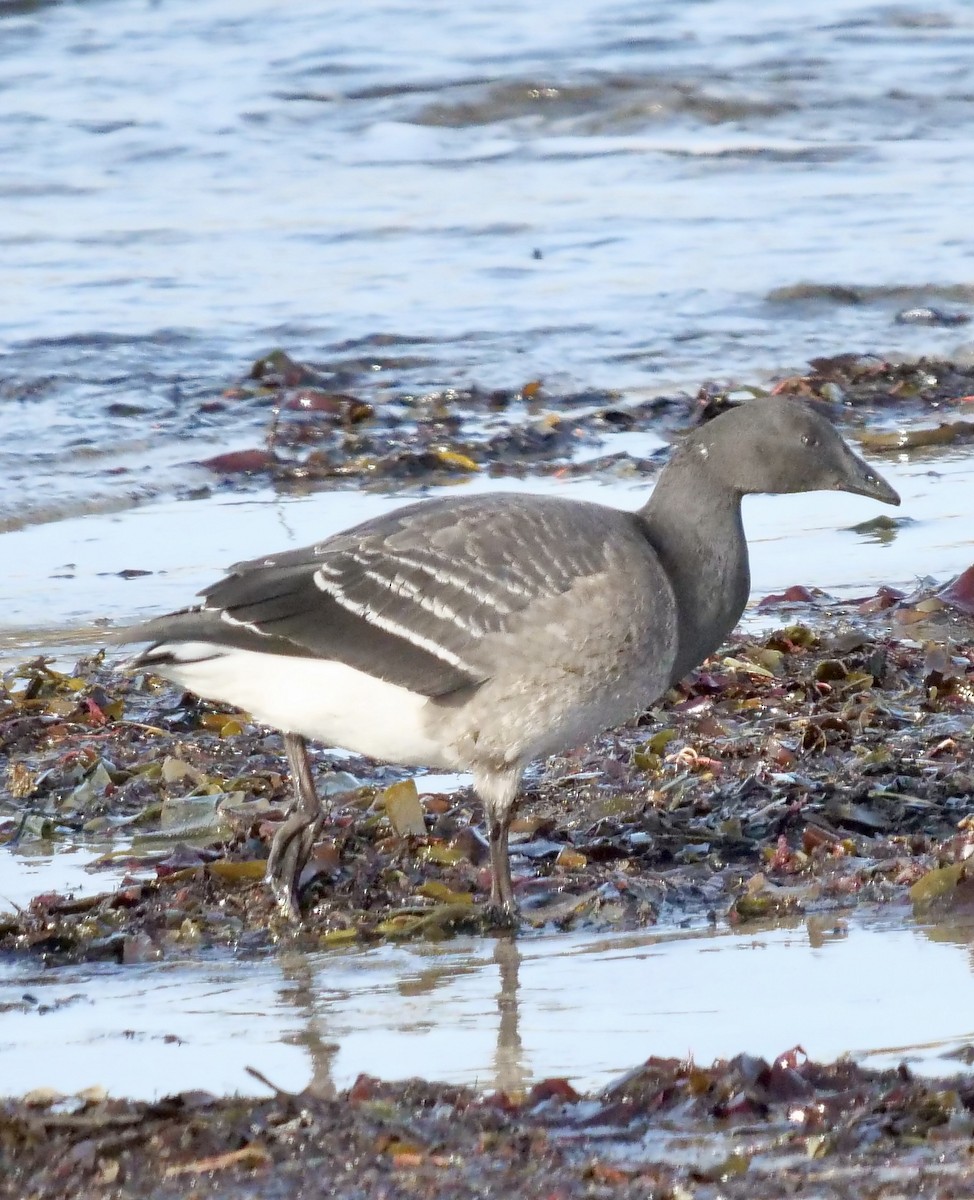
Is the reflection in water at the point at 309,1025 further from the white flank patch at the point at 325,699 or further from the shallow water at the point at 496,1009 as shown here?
the white flank patch at the point at 325,699

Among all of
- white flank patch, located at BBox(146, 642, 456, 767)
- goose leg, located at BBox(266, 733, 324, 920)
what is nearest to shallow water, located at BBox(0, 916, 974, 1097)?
goose leg, located at BBox(266, 733, 324, 920)

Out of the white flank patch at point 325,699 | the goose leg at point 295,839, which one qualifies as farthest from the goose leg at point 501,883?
the goose leg at point 295,839

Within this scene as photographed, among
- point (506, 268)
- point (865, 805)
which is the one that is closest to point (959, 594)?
point (865, 805)

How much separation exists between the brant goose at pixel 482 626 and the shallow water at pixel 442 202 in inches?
163

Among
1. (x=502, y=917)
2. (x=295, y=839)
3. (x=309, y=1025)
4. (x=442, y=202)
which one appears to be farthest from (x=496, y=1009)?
(x=442, y=202)

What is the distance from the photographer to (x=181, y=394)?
1141 cm

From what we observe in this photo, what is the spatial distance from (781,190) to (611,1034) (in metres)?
13.6

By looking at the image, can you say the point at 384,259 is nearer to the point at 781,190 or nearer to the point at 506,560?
the point at 781,190

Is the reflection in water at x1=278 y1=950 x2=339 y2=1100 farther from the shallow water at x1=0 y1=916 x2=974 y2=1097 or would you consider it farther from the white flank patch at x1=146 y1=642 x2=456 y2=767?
the white flank patch at x1=146 y1=642 x2=456 y2=767

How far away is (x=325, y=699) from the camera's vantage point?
4996 millimetres

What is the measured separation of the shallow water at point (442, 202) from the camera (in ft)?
39.2

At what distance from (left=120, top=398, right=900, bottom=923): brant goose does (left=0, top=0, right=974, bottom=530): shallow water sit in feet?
13.6

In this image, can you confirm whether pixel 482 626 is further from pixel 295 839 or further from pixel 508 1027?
pixel 508 1027

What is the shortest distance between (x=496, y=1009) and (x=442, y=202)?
501 inches
